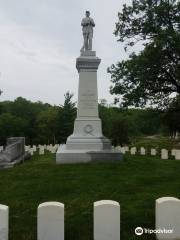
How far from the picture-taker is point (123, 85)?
24.5 meters

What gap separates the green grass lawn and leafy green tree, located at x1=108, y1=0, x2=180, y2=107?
1100 centimetres

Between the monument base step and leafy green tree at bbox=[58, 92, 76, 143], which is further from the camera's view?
leafy green tree at bbox=[58, 92, 76, 143]

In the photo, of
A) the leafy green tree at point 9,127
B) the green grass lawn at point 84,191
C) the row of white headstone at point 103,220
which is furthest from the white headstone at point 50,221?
the leafy green tree at point 9,127

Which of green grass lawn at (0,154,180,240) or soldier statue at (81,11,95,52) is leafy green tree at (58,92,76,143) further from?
green grass lawn at (0,154,180,240)

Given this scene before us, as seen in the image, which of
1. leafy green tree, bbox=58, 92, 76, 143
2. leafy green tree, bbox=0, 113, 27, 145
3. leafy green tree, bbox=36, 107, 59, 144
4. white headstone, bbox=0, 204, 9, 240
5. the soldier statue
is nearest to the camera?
white headstone, bbox=0, 204, 9, 240

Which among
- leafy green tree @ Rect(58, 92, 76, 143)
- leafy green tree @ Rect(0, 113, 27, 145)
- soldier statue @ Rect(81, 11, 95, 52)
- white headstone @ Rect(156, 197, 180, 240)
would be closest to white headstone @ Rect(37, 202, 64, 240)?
white headstone @ Rect(156, 197, 180, 240)

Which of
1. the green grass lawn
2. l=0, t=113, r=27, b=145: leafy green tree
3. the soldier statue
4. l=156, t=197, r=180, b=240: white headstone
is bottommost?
the green grass lawn

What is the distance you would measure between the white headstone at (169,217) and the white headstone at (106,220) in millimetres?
618

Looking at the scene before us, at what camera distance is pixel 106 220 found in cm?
526

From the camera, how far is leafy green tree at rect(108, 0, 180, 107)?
23.2m

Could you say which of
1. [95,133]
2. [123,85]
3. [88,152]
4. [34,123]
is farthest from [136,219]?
[34,123]

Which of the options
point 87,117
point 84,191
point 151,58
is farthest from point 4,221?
point 151,58

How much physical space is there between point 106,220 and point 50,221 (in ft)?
2.66

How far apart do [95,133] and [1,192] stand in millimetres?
7055
